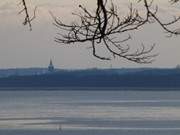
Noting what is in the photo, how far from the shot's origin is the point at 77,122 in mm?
51656

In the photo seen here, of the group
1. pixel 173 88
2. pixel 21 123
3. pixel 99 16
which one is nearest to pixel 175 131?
pixel 21 123

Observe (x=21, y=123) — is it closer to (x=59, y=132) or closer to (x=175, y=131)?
(x=59, y=132)

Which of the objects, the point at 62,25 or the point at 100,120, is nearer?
the point at 62,25

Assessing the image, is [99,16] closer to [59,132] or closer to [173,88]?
[59,132]

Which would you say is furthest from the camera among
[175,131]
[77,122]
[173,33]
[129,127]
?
[77,122]

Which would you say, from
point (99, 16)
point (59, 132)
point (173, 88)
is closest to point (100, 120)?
point (59, 132)

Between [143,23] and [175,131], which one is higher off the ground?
[143,23]

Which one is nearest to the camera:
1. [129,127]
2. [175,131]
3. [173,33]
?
[173,33]

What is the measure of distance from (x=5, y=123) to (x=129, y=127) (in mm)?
7986

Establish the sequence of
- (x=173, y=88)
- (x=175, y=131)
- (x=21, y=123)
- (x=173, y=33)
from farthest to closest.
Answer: (x=173, y=88) < (x=21, y=123) < (x=175, y=131) < (x=173, y=33)

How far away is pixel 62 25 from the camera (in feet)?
15.1

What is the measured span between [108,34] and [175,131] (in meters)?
35.5

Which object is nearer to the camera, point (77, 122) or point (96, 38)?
point (96, 38)

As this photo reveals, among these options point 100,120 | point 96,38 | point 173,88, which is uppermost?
point 96,38
